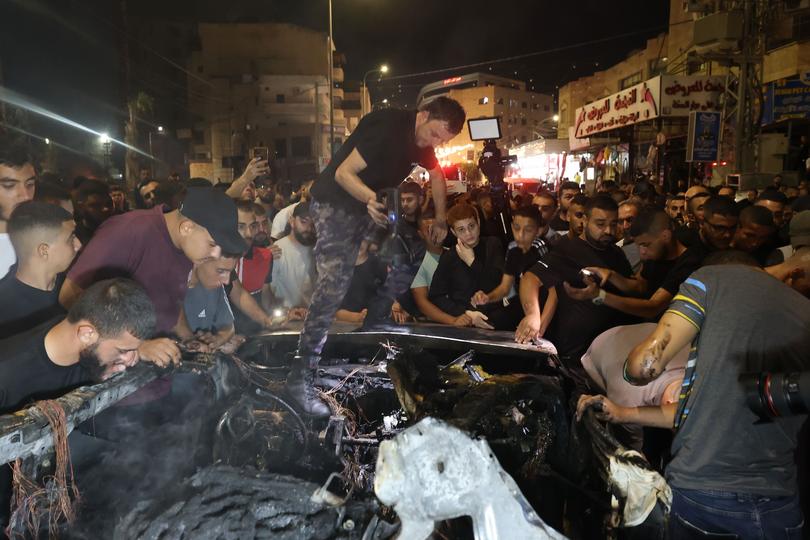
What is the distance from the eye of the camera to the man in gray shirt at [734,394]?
196cm

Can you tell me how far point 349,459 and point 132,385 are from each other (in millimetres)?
1020

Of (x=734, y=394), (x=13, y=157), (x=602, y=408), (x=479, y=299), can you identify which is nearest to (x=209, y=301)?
(x=13, y=157)

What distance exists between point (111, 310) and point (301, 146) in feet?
140

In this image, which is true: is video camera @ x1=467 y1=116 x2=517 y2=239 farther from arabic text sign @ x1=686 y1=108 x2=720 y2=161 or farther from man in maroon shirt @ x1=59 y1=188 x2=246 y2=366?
arabic text sign @ x1=686 y1=108 x2=720 y2=161

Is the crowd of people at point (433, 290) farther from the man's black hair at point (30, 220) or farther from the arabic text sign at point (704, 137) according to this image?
the arabic text sign at point (704, 137)

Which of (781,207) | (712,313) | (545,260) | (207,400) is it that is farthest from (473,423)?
(781,207)

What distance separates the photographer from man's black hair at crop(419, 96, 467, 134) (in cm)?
346

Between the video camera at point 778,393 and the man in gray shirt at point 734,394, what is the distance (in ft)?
0.80

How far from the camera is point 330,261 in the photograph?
11.5 feet

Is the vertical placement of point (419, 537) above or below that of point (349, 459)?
above

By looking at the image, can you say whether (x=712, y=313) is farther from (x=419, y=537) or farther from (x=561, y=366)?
(x=419, y=537)

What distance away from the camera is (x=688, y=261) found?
377 cm

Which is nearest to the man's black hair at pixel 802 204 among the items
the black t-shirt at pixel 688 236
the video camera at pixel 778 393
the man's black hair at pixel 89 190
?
the black t-shirt at pixel 688 236

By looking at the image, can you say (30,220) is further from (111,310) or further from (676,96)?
(676,96)
